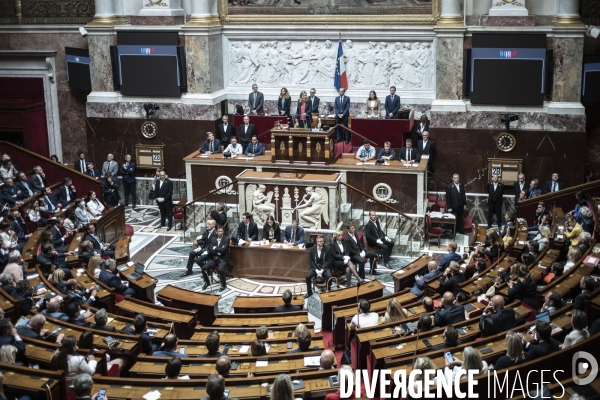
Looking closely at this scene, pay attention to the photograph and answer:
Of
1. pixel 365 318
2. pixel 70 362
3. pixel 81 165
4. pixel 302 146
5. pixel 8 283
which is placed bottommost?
pixel 365 318

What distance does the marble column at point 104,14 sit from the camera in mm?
21734

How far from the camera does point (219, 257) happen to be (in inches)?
627

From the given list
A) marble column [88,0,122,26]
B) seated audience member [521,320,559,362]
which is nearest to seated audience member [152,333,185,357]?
seated audience member [521,320,559,362]

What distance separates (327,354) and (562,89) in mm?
12209

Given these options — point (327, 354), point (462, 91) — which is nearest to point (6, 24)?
point (462, 91)

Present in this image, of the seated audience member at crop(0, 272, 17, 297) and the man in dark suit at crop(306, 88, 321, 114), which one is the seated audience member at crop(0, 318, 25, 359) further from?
the man in dark suit at crop(306, 88, 321, 114)

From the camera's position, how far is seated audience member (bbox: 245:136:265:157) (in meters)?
19.1

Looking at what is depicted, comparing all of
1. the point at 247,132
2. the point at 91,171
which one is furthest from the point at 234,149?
the point at 91,171

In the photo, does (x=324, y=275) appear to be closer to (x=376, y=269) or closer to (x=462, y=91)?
(x=376, y=269)

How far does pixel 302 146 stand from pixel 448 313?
8.32 metres

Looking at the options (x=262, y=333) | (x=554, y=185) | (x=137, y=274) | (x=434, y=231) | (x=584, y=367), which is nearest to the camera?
(x=584, y=367)

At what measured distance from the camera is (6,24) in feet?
76.1

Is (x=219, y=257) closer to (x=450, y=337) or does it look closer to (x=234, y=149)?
(x=234, y=149)

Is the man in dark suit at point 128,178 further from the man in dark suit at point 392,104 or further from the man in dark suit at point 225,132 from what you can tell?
the man in dark suit at point 392,104
